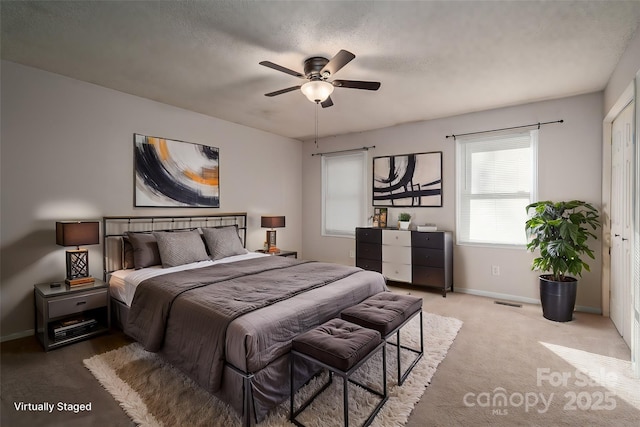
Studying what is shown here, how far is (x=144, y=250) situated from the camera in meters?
3.44

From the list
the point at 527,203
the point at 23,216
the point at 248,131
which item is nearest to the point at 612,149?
the point at 527,203

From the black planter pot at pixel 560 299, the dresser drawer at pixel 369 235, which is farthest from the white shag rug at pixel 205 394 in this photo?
the dresser drawer at pixel 369 235

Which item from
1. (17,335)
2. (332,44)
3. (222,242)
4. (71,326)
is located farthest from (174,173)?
(332,44)

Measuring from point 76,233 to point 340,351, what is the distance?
9.34 feet

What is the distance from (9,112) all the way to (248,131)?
2.92 m

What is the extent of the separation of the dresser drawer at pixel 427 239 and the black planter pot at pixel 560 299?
51.4 inches

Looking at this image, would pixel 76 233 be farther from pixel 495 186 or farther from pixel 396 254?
pixel 495 186

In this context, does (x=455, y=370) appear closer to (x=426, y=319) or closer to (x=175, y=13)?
(x=426, y=319)

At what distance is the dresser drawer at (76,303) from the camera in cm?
274

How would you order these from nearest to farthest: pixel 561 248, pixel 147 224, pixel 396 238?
pixel 561 248 → pixel 147 224 → pixel 396 238

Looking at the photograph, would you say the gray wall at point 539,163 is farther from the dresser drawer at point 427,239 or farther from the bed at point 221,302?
the bed at point 221,302

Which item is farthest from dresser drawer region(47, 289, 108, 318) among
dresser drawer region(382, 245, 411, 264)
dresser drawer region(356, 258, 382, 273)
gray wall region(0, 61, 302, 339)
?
dresser drawer region(382, 245, 411, 264)

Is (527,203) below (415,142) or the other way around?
below

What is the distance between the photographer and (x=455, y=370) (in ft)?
7.98
